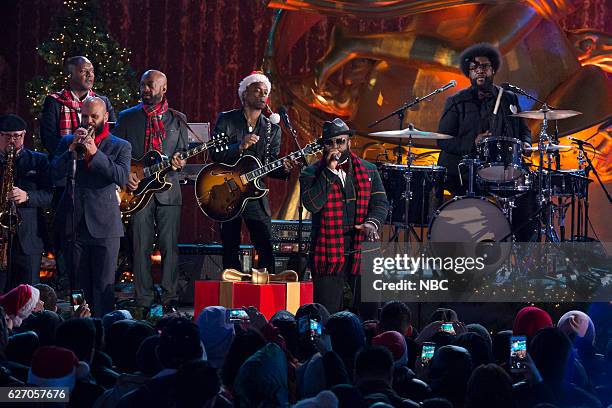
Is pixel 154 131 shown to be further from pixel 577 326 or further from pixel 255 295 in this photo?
pixel 577 326

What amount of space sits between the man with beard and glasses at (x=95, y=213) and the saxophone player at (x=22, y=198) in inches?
12.3

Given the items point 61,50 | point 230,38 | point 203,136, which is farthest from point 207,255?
point 230,38

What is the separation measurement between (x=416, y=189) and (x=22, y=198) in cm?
350

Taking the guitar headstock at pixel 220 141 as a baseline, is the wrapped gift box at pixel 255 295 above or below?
below

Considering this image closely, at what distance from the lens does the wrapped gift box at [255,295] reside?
7.60 meters

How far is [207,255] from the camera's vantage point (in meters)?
10.6

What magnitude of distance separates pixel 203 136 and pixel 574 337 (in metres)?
4.97

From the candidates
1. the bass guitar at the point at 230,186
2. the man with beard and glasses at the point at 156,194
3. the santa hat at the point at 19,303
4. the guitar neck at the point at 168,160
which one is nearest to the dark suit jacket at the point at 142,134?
the man with beard and glasses at the point at 156,194

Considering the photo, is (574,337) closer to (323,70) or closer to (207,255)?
(207,255)

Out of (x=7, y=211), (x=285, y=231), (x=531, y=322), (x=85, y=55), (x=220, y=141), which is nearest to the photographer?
(x=531, y=322)

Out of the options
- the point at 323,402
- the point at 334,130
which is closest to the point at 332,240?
the point at 334,130

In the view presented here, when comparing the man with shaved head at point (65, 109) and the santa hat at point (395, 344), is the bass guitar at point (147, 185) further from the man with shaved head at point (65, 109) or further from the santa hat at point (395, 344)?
the santa hat at point (395, 344)

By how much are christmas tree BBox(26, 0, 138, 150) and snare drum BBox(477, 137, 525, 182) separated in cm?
517

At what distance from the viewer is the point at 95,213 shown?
25.8 feet
